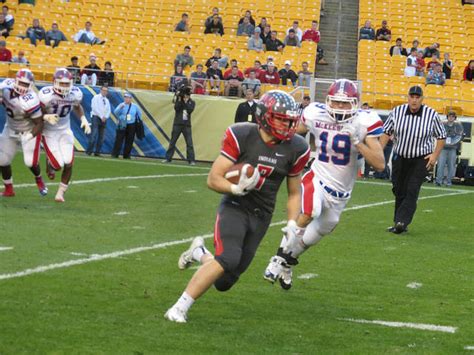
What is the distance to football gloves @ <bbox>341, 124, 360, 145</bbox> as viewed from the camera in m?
8.34

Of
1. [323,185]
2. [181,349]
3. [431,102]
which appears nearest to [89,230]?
[323,185]

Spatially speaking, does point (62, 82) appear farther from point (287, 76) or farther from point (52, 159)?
point (287, 76)

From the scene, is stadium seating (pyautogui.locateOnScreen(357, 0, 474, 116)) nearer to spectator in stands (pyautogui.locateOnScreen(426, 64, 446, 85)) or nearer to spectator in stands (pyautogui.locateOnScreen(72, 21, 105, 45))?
spectator in stands (pyautogui.locateOnScreen(426, 64, 446, 85))

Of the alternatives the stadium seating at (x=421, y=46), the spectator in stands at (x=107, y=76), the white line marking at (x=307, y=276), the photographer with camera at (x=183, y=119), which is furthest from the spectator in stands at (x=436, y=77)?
the white line marking at (x=307, y=276)

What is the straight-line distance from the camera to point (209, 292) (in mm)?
7598

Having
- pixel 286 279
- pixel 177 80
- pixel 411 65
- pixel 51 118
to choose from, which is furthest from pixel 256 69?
pixel 286 279

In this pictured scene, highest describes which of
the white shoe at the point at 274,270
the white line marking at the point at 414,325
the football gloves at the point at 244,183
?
the football gloves at the point at 244,183

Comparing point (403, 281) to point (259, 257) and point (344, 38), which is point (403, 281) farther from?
point (344, 38)

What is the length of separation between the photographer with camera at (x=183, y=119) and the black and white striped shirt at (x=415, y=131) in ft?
31.9

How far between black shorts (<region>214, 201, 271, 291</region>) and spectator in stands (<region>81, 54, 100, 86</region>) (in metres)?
16.6

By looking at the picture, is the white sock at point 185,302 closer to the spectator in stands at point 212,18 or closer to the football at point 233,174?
the football at point 233,174

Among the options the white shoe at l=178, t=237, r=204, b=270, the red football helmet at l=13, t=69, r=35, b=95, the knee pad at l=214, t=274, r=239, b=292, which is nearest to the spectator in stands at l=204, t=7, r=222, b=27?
the red football helmet at l=13, t=69, r=35, b=95

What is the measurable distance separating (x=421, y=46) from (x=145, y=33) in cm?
667

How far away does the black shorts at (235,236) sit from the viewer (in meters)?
6.40
